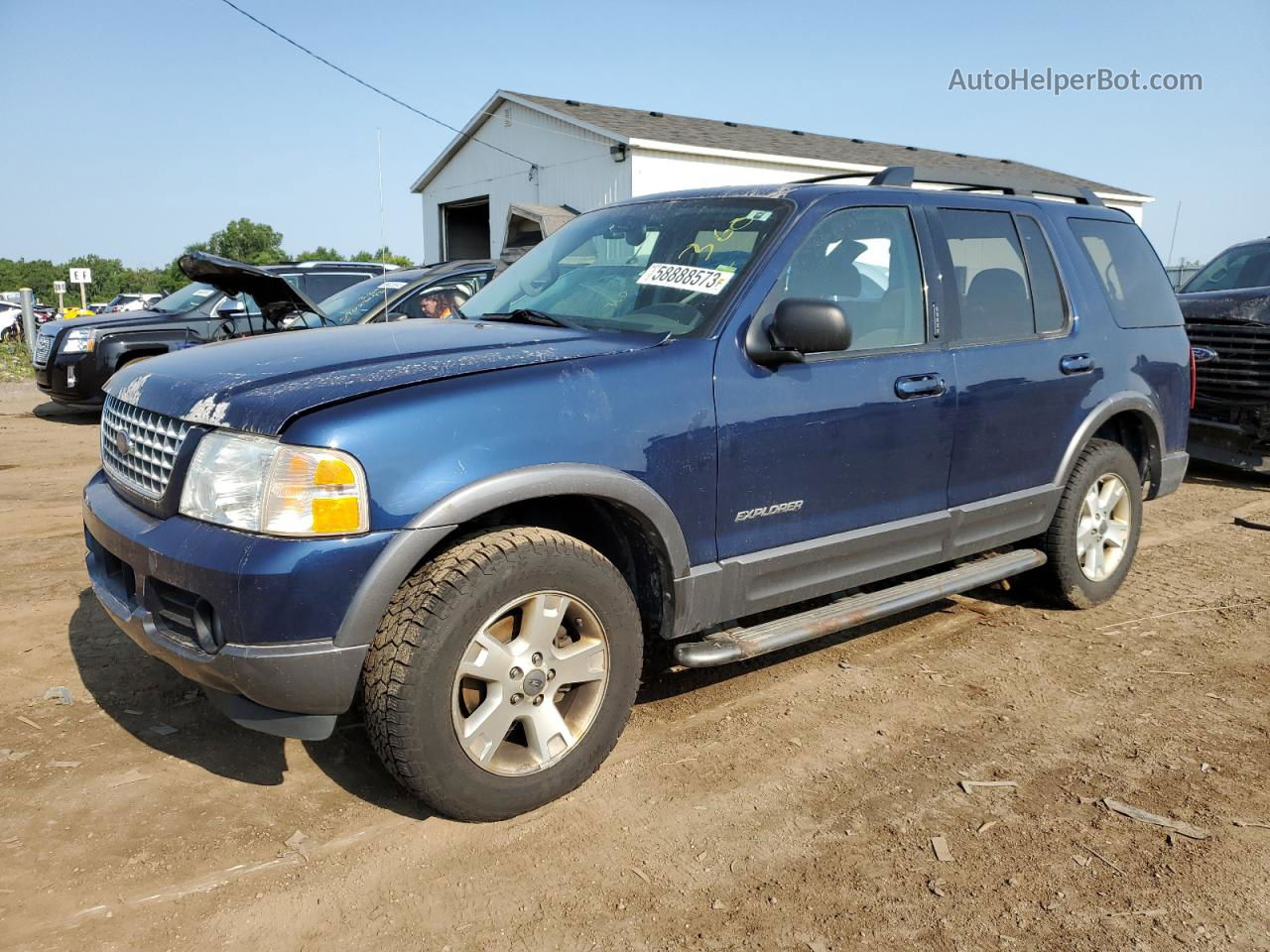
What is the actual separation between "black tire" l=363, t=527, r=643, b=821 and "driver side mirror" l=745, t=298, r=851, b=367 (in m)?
0.93

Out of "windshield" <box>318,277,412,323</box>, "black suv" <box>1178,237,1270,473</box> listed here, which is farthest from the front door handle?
A: "windshield" <box>318,277,412,323</box>


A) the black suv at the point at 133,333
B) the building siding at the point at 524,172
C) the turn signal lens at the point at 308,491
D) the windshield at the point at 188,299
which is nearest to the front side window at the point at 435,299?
the black suv at the point at 133,333

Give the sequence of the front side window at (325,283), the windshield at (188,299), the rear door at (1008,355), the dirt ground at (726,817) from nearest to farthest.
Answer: the dirt ground at (726,817) → the rear door at (1008,355) → the front side window at (325,283) → the windshield at (188,299)

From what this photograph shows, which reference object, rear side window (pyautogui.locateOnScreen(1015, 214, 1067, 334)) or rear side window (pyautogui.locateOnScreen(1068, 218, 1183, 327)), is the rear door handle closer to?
rear side window (pyautogui.locateOnScreen(1015, 214, 1067, 334))

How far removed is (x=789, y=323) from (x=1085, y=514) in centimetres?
242

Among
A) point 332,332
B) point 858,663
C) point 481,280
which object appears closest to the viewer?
point 332,332

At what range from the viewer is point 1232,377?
801 centimetres

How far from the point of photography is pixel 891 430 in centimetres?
370

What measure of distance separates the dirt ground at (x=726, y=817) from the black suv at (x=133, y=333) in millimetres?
7656

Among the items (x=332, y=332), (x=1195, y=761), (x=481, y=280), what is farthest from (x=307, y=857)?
(x=481, y=280)

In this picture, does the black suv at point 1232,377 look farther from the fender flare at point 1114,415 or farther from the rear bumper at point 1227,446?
the fender flare at point 1114,415

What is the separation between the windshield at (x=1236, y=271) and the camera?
9.01 m

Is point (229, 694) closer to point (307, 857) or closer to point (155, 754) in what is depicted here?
point (307, 857)

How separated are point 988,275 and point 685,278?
1.58 meters
